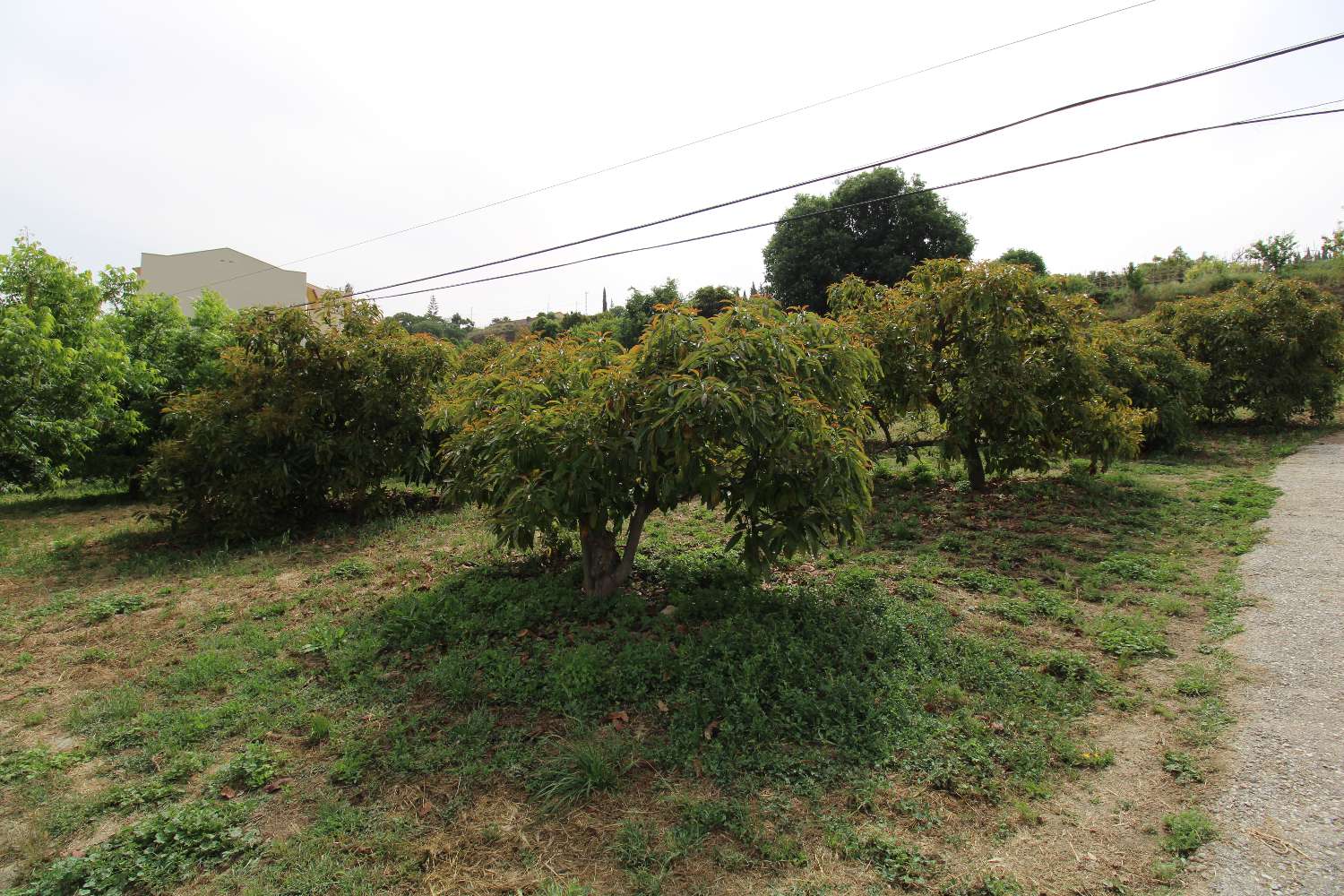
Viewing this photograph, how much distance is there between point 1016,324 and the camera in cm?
715

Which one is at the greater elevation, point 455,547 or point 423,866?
point 455,547

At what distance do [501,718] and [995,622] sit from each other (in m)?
3.15

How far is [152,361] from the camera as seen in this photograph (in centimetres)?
1070

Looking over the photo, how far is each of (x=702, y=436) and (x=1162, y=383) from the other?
408 inches

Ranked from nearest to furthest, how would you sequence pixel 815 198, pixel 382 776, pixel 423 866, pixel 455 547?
1. pixel 423 866
2. pixel 382 776
3. pixel 455 547
4. pixel 815 198

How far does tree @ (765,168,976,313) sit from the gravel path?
71.7ft

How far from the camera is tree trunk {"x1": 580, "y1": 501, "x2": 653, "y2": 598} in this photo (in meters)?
4.70

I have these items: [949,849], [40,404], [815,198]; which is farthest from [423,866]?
[815,198]

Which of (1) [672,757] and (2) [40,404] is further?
(2) [40,404]

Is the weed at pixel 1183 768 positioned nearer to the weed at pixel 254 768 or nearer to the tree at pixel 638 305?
the weed at pixel 254 768

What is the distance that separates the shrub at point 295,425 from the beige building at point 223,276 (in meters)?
27.5

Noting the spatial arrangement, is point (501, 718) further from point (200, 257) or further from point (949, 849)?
point (200, 257)

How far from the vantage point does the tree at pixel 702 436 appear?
12.5 feet

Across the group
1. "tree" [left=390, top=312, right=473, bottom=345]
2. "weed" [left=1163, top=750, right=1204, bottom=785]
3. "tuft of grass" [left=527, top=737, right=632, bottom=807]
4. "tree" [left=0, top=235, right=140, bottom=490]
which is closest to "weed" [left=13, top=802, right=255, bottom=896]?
"tuft of grass" [left=527, top=737, right=632, bottom=807]
